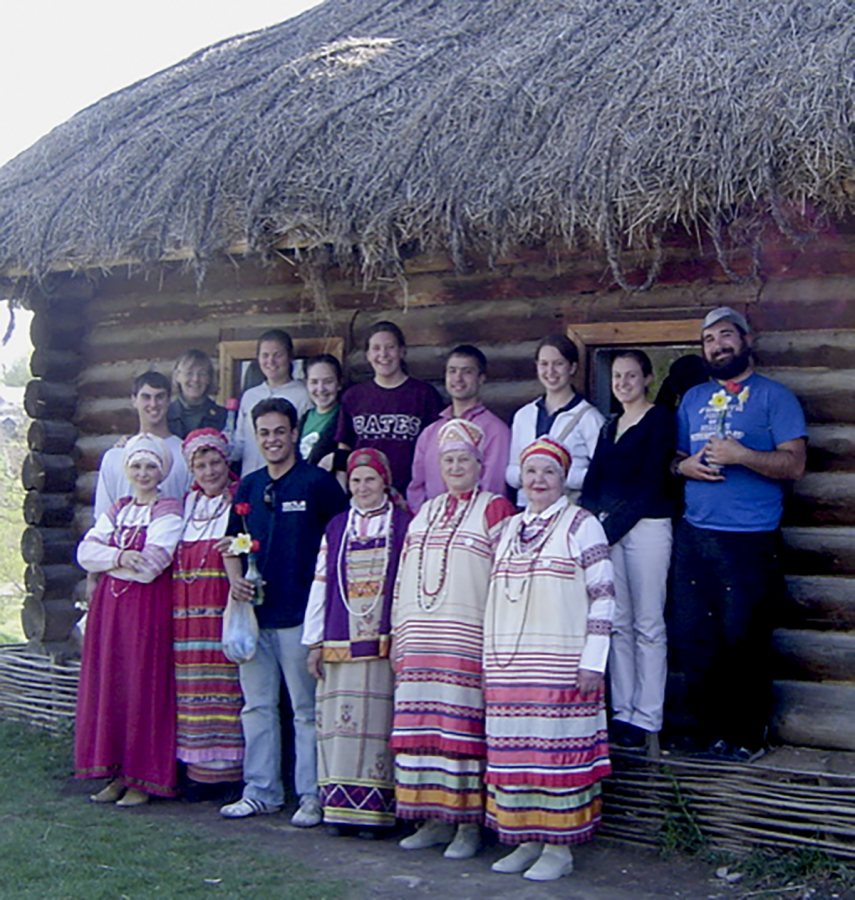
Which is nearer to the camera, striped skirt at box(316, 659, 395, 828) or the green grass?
the green grass

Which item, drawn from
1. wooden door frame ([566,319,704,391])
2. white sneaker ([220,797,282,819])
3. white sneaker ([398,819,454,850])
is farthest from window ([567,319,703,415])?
white sneaker ([220,797,282,819])

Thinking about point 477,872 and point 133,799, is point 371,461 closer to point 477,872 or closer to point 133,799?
point 477,872

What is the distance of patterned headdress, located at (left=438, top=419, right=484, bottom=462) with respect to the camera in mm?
5875

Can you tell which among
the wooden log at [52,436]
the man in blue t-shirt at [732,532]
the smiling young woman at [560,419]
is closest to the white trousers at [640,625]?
the man in blue t-shirt at [732,532]

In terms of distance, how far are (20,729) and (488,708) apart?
413cm

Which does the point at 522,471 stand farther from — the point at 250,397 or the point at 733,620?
the point at 250,397

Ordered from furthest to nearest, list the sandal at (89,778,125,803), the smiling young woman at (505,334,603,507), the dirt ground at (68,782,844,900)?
the sandal at (89,778,125,803), the smiling young woman at (505,334,603,507), the dirt ground at (68,782,844,900)

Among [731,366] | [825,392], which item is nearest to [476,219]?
[731,366]

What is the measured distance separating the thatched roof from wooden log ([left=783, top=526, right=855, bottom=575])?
1.44m

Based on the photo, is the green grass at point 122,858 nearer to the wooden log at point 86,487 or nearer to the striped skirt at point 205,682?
the striped skirt at point 205,682

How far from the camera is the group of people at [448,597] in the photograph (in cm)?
556

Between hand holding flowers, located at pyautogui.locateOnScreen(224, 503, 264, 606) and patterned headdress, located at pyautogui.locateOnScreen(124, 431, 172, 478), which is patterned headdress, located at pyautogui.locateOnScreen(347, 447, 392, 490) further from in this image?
patterned headdress, located at pyautogui.locateOnScreen(124, 431, 172, 478)

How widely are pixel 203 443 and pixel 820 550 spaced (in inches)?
116

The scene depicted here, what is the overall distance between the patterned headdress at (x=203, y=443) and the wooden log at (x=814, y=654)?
278 cm
